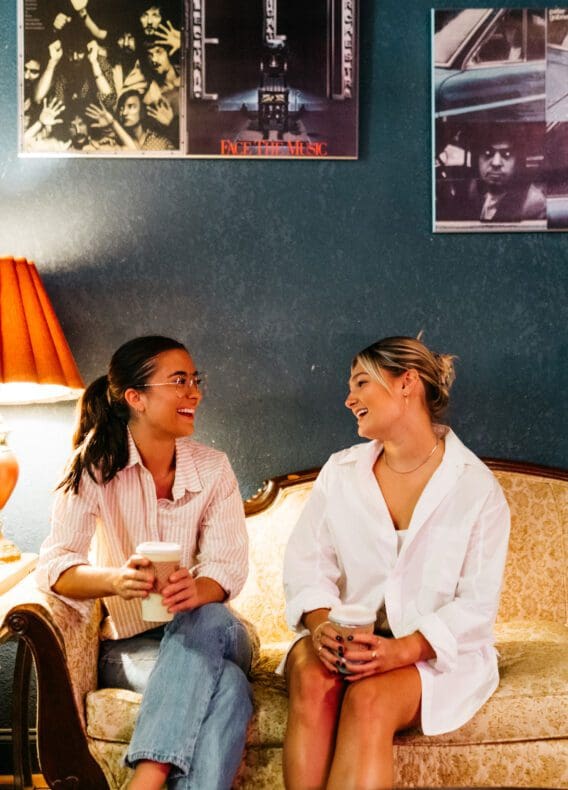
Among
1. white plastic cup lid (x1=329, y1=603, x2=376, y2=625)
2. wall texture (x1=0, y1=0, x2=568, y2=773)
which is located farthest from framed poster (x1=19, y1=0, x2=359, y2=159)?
white plastic cup lid (x1=329, y1=603, x2=376, y2=625)

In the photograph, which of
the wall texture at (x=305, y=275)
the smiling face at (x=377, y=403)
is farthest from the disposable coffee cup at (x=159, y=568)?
the wall texture at (x=305, y=275)

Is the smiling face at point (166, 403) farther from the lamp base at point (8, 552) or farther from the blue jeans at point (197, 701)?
the lamp base at point (8, 552)

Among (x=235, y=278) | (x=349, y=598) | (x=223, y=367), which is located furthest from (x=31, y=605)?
(x=235, y=278)

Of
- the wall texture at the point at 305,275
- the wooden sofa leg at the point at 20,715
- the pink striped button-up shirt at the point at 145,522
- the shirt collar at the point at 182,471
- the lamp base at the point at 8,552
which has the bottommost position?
the wooden sofa leg at the point at 20,715

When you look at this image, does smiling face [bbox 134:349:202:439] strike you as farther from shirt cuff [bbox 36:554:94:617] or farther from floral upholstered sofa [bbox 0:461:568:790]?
floral upholstered sofa [bbox 0:461:568:790]

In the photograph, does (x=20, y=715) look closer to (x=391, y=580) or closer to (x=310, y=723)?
(x=310, y=723)

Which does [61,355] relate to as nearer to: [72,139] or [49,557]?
[49,557]

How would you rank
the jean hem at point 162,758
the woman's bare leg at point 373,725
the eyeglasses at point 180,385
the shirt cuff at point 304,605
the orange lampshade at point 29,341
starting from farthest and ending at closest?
the orange lampshade at point 29,341
the eyeglasses at point 180,385
the shirt cuff at point 304,605
the jean hem at point 162,758
the woman's bare leg at point 373,725

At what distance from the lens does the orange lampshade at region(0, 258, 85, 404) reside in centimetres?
247

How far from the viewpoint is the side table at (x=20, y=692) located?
2.30m

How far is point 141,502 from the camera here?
7.45ft

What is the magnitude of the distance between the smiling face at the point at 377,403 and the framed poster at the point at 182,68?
3.89 feet

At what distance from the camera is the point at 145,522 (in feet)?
7.45

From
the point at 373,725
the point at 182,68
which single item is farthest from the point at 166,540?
the point at 182,68
